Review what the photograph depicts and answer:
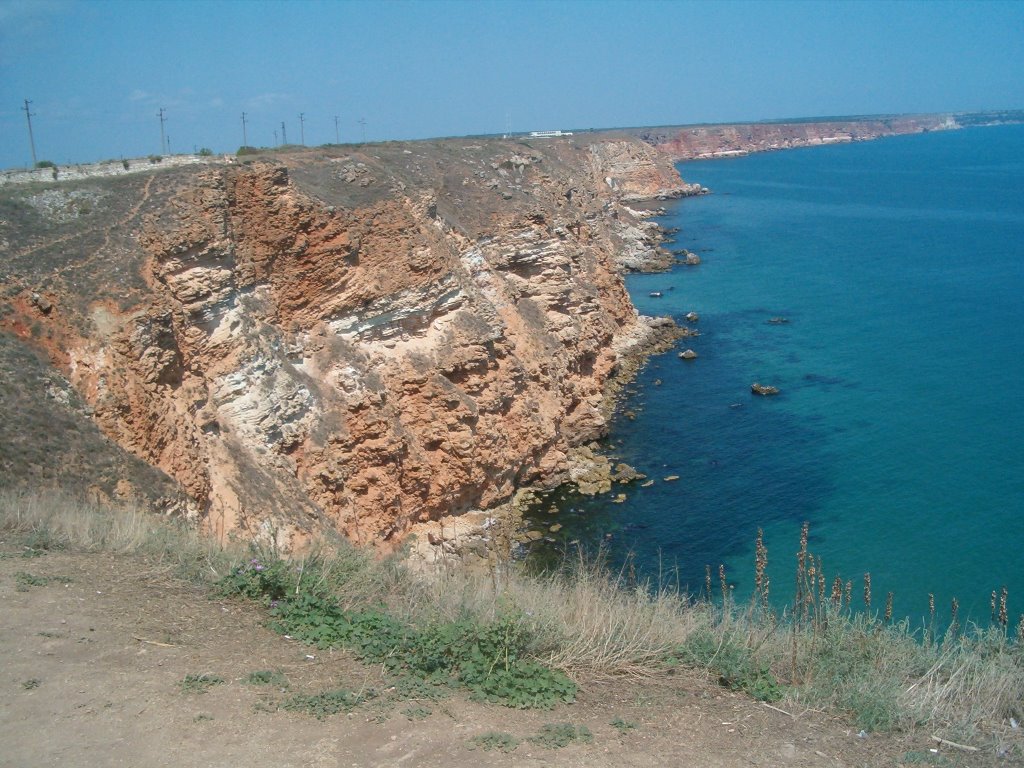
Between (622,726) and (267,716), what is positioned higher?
(267,716)

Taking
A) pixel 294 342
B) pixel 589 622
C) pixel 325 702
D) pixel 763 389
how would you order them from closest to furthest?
pixel 325 702 < pixel 589 622 < pixel 294 342 < pixel 763 389

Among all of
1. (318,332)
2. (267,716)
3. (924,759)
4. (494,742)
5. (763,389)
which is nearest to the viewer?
(494,742)

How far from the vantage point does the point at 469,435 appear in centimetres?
2517

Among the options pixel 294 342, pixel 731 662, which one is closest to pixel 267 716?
pixel 731 662

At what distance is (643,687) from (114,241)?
16.6 m

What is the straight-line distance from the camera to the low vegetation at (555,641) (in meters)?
7.19

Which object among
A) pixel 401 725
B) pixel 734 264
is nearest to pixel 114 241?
pixel 401 725

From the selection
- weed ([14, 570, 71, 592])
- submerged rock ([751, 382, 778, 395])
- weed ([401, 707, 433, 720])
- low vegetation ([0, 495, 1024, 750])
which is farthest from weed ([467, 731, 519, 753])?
submerged rock ([751, 382, 778, 395])

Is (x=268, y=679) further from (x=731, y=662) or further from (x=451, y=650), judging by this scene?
→ (x=731, y=662)

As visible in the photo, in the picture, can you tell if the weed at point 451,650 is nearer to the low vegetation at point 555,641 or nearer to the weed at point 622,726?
the low vegetation at point 555,641

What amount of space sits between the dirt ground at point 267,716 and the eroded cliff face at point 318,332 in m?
7.91

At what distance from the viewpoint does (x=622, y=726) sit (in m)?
6.70


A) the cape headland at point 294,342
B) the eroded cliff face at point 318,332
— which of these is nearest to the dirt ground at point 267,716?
the cape headland at point 294,342

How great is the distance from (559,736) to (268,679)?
8.03 feet
